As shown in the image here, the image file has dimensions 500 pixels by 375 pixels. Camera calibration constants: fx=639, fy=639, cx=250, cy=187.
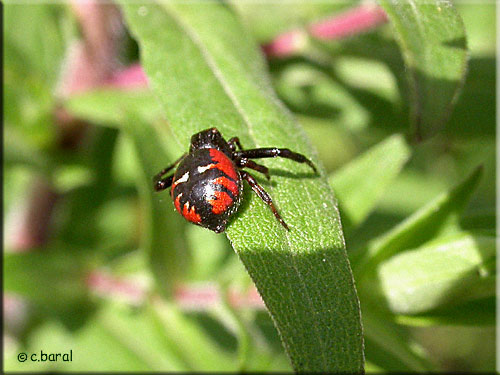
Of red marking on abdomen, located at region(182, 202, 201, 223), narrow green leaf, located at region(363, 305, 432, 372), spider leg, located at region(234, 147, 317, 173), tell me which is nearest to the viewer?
spider leg, located at region(234, 147, 317, 173)

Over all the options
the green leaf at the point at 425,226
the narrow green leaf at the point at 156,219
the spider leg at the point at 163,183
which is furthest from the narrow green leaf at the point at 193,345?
the green leaf at the point at 425,226

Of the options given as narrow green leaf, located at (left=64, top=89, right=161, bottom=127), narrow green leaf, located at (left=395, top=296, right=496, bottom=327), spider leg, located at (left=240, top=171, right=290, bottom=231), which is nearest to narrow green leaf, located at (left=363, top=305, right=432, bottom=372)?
narrow green leaf, located at (left=395, top=296, right=496, bottom=327)

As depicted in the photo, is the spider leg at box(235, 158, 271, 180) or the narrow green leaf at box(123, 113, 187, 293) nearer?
the spider leg at box(235, 158, 271, 180)

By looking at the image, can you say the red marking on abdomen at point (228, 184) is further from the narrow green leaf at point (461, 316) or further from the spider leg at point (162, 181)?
the narrow green leaf at point (461, 316)

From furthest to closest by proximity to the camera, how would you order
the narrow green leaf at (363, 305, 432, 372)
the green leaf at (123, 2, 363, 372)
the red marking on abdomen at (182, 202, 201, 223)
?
1. the narrow green leaf at (363, 305, 432, 372)
2. the red marking on abdomen at (182, 202, 201, 223)
3. the green leaf at (123, 2, 363, 372)

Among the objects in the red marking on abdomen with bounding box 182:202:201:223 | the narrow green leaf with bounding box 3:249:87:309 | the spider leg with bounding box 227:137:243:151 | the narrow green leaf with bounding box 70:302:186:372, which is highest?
the spider leg with bounding box 227:137:243:151

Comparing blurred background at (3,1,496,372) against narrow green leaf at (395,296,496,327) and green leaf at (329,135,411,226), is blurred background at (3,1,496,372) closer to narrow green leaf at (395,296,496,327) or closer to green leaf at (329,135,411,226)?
green leaf at (329,135,411,226)

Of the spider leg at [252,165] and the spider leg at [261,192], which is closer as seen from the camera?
the spider leg at [261,192]
